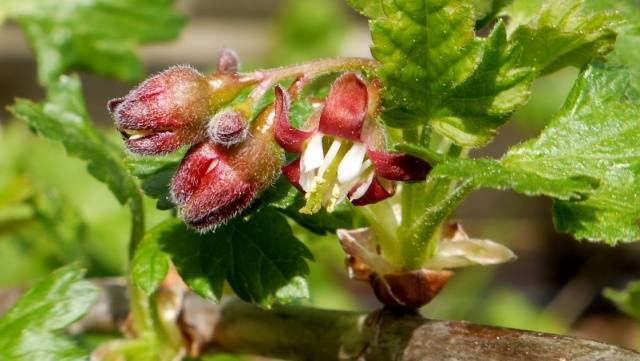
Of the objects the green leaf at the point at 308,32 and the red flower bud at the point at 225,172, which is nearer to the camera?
the red flower bud at the point at 225,172

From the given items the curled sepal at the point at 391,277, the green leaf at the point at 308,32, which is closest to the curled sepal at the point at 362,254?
the curled sepal at the point at 391,277

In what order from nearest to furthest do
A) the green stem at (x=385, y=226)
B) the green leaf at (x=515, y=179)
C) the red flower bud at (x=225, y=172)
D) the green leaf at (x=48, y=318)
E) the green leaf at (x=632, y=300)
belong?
the green leaf at (x=515, y=179), the red flower bud at (x=225, y=172), the green stem at (x=385, y=226), the green leaf at (x=48, y=318), the green leaf at (x=632, y=300)

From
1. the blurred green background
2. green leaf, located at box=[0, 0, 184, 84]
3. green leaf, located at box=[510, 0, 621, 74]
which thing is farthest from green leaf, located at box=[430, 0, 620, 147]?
the blurred green background

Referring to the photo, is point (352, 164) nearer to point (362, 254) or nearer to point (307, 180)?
point (307, 180)

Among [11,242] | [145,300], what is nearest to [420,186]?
[145,300]

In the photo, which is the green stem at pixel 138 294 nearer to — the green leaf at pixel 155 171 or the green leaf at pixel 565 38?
the green leaf at pixel 155 171

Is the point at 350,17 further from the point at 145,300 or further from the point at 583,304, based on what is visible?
the point at 145,300
